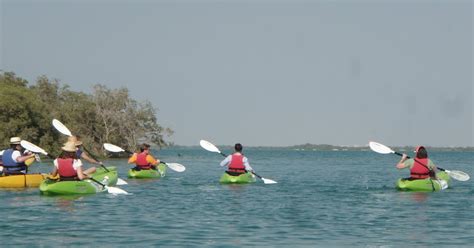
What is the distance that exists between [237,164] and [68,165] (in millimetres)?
7095

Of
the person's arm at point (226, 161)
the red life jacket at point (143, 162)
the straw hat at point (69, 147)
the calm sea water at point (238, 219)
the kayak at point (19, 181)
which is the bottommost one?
the calm sea water at point (238, 219)

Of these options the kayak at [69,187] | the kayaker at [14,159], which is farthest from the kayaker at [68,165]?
the kayaker at [14,159]

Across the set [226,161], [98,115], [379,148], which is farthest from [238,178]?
[98,115]

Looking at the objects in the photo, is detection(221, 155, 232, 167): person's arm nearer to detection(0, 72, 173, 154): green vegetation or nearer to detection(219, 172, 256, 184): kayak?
detection(219, 172, 256, 184): kayak

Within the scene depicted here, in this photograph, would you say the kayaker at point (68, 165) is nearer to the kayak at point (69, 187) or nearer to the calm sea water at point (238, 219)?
→ the kayak at point (69, 187)

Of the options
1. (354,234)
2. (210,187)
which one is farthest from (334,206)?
(210,187)

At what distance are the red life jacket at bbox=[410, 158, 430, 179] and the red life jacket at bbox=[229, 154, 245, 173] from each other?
5.29m

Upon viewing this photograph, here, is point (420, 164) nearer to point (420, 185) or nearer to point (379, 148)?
point (420, 185)

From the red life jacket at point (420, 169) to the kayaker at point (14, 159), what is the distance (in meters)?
10.2

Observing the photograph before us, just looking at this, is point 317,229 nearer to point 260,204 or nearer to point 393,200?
point 260,204

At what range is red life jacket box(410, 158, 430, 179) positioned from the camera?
2064 centimetres

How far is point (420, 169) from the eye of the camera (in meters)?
20.8

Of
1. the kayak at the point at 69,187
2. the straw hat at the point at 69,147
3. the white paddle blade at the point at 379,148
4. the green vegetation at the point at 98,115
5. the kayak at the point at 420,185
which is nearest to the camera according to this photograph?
the straw hat at the point at 69,147

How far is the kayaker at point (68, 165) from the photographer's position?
57.5 feet
